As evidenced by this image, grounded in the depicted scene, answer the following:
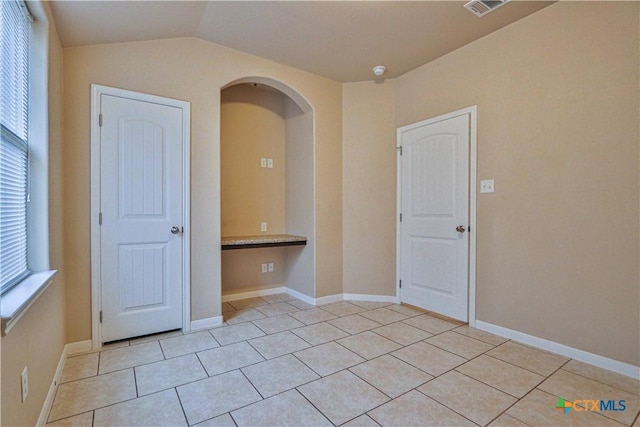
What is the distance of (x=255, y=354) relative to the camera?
2.39 m

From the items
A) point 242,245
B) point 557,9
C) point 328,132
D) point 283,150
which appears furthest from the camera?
point 283,150

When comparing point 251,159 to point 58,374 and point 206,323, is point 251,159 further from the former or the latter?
point 58,374

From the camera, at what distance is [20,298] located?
1350 mm

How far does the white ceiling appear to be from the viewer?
7.34 feet

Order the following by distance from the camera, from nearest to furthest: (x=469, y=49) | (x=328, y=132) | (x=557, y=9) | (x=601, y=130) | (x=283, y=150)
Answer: (x=601, y=130)
(x=557, y=9)
(x=469, y=49)
(x=328, y=132)
(x=283, y=150)

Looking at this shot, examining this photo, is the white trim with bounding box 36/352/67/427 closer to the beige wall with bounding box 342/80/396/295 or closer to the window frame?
the window frame

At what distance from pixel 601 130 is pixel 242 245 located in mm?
3041

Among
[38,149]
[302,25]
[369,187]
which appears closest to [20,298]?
[38,149]

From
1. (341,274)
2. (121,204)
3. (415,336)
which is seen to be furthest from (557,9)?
(121,204)

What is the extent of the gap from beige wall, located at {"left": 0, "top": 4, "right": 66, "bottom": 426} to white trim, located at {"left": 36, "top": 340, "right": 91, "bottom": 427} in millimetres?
44

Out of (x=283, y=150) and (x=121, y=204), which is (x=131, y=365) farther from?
(x=283, y=150)

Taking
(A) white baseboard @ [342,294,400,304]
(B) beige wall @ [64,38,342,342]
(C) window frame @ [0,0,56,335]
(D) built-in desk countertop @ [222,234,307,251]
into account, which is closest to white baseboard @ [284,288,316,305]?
(B) beige wall @ [64,38,342,342]

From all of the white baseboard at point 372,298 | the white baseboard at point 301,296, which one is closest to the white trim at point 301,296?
the white baseboard at point 301,296

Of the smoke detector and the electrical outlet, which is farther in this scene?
the smoke detector
